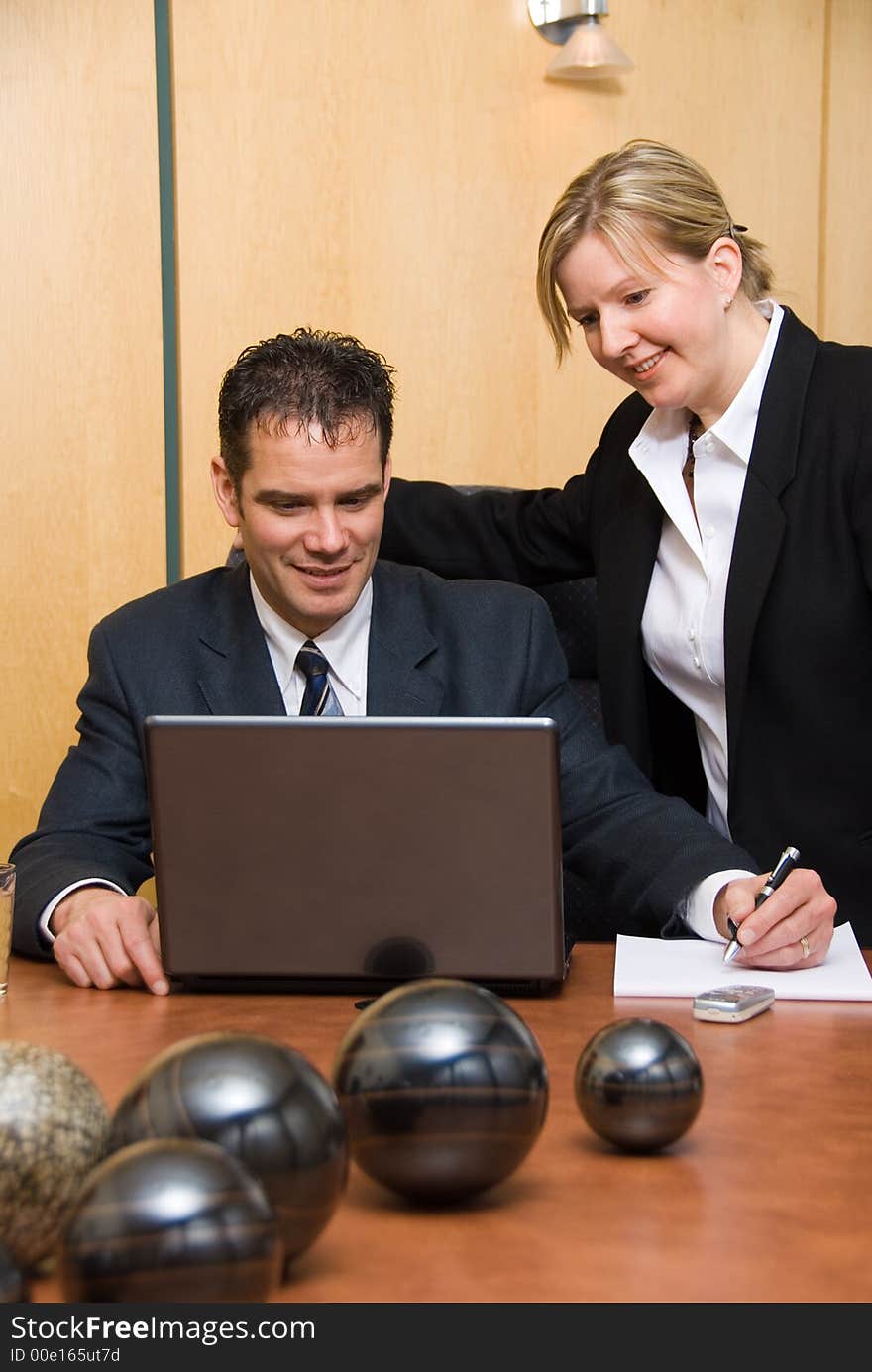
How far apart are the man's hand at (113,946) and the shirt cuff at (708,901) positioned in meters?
0.58

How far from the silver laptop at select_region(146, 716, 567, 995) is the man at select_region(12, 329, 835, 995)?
15.0 inches

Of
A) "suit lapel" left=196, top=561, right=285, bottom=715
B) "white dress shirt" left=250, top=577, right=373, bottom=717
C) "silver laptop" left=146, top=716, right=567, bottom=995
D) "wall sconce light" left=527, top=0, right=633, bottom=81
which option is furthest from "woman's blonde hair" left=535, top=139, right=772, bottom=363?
"wall sconce light" left=527, top=0, right=633, bottom=81

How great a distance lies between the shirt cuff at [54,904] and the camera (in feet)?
5.69

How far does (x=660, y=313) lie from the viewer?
216 cm

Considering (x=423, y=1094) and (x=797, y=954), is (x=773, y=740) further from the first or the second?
(x=423, y=1094)

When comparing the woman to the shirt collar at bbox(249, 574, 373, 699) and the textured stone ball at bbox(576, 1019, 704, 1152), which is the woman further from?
the textured stone ball at bbox(576, 1019, 704, 1152)

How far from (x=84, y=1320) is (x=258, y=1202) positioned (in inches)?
3.6

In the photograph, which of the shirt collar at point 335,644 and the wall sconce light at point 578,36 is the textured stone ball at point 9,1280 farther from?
the wall sconce light at point 578,36

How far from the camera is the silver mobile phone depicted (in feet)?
4.69

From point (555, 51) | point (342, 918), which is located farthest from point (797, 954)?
point (555, 51)

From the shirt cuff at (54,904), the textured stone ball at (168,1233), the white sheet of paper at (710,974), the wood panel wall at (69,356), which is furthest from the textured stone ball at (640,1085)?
the wood panel wall at (69,356)

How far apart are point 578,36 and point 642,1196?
319cm

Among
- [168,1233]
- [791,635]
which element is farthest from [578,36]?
[168,1233]

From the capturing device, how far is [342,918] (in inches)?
57.5
